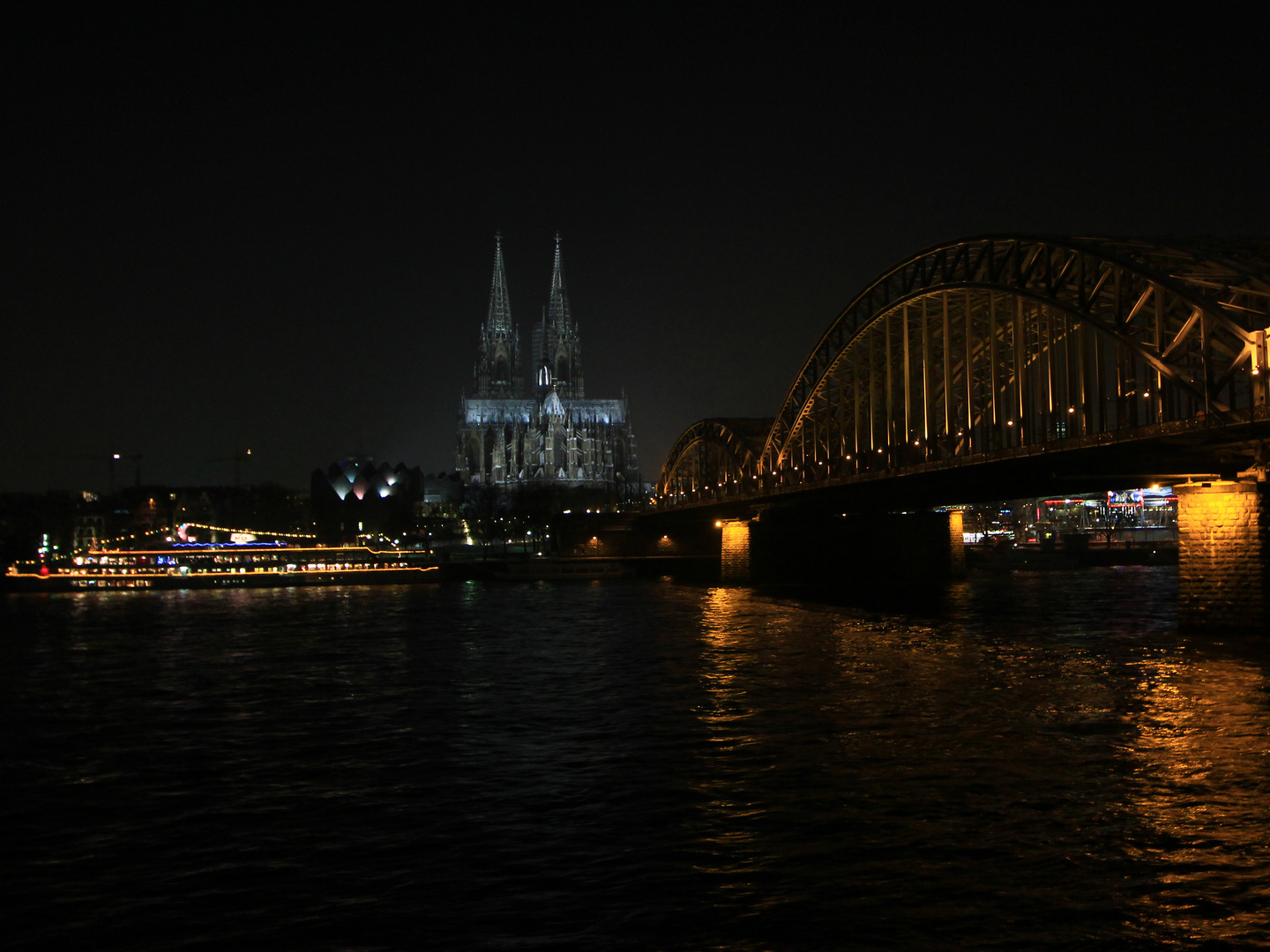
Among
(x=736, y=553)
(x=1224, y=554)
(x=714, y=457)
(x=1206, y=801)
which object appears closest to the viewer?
(x=1206, y=801)

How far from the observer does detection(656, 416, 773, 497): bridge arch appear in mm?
98562

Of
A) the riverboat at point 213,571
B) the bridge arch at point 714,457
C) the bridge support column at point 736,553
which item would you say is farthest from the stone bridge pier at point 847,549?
the riverboat at point 213,571

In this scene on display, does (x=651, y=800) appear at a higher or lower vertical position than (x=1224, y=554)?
lower

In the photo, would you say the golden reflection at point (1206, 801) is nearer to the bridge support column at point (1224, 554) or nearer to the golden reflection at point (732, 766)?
the golden reflection at point (732, 766)

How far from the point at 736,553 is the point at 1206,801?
73.7m

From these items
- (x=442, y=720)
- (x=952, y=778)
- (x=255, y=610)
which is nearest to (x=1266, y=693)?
(x=952, y=778)

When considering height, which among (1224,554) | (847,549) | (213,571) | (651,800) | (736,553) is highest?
(1224,554)

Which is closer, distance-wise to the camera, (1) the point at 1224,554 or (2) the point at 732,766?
(2) the point at 732,766

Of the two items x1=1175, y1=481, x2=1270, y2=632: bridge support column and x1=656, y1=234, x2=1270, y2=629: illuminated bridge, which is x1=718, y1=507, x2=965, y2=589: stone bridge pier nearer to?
x1=656, y1=234, x2=1270, y2=629: illuminated bridge

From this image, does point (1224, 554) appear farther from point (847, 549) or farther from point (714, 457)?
point (714, 457)

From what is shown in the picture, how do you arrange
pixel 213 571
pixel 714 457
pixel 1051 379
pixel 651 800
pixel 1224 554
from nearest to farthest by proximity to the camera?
pixel 651 800 → pixel 1224 554 → pixel 1051 379 → pixel 213 571 → pixel 714 457

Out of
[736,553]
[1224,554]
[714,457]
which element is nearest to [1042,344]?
[1224,554]

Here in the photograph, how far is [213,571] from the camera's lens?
10550 centimetres

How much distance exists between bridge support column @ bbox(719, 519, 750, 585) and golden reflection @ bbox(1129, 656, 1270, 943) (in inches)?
2346
